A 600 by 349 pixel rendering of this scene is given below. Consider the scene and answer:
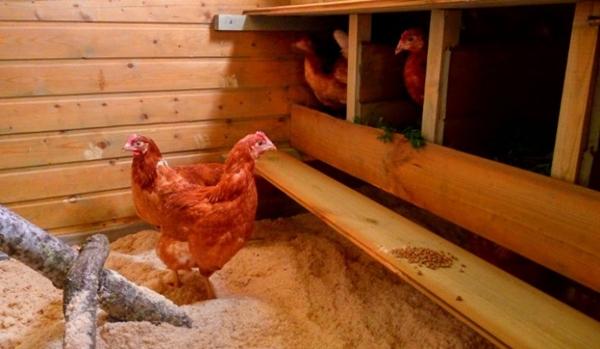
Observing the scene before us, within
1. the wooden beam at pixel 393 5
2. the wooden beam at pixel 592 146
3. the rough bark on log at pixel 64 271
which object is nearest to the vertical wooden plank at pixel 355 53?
the wooden beam at pixel 393 5

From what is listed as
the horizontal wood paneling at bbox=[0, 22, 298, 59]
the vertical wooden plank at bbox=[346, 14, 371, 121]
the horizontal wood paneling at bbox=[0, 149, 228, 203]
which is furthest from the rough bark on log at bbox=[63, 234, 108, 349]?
the vertical wooden plank at bbox=[346, 14, 371, 121]

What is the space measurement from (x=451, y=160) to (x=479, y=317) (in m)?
0.60

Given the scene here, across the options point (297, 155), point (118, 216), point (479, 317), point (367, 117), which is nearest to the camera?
point (479, 317)

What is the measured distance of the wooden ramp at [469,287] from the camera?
1.10m

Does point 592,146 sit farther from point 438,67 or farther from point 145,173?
point 145,173

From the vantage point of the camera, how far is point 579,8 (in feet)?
4.01

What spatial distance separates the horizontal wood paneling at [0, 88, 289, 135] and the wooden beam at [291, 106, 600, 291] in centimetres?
63

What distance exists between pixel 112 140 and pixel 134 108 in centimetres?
19

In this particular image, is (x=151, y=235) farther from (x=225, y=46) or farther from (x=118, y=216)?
(x=225, y=46)

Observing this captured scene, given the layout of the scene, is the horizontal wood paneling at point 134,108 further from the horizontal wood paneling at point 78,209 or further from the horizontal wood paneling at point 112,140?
the horizontal wood paneling at point 78,209

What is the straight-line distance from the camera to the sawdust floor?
1562mm

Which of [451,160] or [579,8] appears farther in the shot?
[451,160]

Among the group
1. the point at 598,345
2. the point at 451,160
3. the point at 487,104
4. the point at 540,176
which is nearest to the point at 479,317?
the point at 598,345

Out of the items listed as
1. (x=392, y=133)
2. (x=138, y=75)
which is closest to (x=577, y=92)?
(x=392, y=133)
